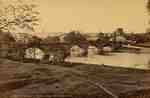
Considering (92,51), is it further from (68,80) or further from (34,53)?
(34,53)

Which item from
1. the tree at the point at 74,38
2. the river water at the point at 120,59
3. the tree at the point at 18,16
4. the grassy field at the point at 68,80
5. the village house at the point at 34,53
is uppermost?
the tree at the point at 18,16

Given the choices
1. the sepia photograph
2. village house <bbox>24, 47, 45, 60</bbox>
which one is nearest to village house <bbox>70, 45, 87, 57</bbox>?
the sepia photograph

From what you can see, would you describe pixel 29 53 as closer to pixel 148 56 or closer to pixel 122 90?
pixel 122 90

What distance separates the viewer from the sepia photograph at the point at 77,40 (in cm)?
160

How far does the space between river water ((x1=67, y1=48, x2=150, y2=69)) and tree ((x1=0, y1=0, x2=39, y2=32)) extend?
29cm

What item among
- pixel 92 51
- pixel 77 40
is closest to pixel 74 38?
pixel 77 40

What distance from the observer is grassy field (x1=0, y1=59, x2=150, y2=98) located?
1503mm

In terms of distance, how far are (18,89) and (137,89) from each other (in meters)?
0.60

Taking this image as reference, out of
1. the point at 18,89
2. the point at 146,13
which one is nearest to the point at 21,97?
the point at 18,89

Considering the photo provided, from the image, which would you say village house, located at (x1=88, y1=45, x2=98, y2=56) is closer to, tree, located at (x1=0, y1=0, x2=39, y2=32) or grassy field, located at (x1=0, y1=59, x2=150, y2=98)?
grassy field, located at (x1=0, y1=59, x2=150, y2=98)

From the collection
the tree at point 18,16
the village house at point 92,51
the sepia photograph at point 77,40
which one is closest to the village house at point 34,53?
the sepia photograph at point 77,40

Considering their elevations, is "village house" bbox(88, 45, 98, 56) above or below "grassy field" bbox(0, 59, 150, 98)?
above

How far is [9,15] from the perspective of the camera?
5.36ft

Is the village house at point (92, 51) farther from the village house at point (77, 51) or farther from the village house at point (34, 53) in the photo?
the village house at point (34, 53)
